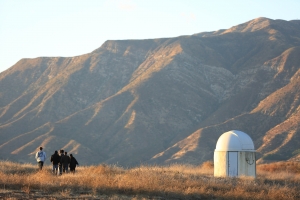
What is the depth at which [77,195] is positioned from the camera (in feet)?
65.2

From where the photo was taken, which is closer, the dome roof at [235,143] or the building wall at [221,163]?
the dome roof at [235,143]

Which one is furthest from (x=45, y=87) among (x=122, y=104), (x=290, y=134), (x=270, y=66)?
(x=290, y=134)

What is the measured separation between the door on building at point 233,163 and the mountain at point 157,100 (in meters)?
45.2

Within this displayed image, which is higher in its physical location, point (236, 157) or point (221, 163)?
point (236, 157)

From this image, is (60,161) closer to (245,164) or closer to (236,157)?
(236,157)

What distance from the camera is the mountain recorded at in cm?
9456

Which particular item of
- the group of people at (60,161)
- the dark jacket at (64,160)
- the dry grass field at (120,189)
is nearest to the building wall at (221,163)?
the dry grass field at (120,189)

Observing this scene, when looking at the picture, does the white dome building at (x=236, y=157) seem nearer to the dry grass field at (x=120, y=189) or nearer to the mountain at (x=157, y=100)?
the dry grass field at (x=120, y=189)

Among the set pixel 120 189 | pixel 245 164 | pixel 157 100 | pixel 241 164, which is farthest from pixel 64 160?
pixel 157 100

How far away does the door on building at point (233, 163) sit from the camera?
3369 cm

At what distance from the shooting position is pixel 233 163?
33.9 meters

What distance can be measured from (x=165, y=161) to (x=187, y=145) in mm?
6725

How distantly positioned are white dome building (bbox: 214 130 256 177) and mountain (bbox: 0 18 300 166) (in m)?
44.6

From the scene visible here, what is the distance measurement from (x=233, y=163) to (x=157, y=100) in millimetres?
78949
